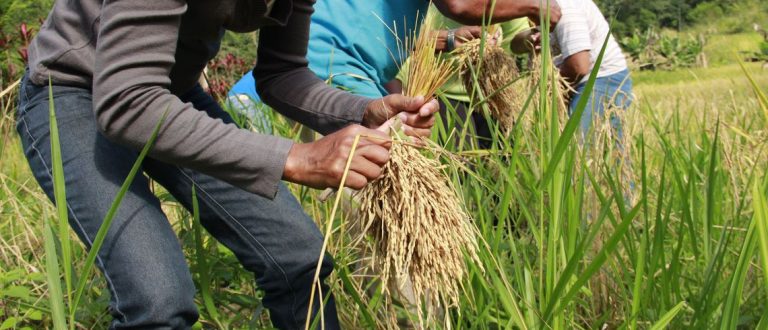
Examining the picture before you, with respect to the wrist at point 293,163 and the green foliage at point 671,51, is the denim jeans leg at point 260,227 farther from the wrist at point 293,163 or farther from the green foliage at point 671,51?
the green foliage at point 671,51

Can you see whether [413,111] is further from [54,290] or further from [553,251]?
[54,290]

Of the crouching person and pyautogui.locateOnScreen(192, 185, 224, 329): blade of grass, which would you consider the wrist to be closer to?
the crouching person

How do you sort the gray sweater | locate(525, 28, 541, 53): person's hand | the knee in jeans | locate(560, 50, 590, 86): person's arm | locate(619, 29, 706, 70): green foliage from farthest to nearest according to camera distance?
locate(619, 29, 706, 70): green foliage < locate(560, 50, 590, 86): person's arm < locate(525, 28, 541, 53): person's hand < the knee in jeans < the gray sweater

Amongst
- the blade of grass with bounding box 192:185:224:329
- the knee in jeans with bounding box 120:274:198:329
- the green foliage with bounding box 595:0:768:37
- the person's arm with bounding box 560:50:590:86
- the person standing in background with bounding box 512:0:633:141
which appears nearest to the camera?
the knee in jeans with bounding box 120:274:198:329

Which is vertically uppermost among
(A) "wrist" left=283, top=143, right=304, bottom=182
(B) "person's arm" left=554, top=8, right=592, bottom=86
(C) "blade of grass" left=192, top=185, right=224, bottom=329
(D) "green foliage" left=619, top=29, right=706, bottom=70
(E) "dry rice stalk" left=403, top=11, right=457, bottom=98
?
(E) "dry rice stalk" left=403, top=11, right=457, bottom=98

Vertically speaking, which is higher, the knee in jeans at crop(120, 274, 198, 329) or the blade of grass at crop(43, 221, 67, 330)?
the blade of grass at crop(43, 221, 67, 330)

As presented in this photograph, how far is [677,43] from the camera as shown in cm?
1905

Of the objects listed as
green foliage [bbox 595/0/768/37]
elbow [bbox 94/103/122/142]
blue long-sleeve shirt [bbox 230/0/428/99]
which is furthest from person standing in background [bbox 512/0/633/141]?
green foliage [bbox 595/0/768/37]

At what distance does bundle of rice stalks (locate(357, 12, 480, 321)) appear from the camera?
48.1 inches

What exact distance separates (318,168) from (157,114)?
249 millimetres

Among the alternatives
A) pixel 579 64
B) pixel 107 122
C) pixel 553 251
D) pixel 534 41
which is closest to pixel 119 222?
pixel 107 122

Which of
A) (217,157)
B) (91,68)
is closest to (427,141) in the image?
(217,157)

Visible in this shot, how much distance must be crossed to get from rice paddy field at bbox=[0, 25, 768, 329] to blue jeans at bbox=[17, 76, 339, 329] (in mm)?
81

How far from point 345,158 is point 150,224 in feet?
1.45
